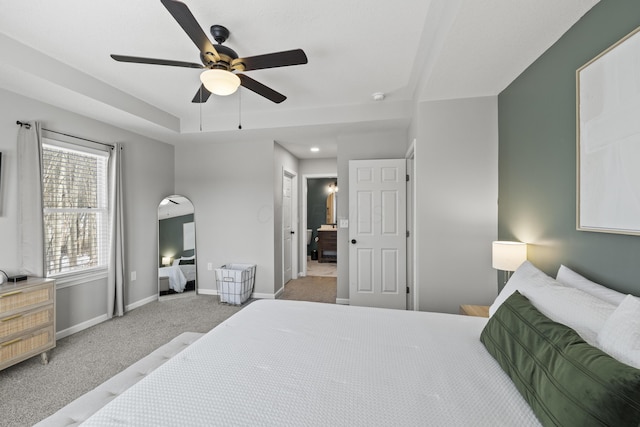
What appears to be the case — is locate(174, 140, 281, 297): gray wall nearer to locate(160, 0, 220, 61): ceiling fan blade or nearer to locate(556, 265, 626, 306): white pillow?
locate(160, 0, 220, 61): ceiling fan blade

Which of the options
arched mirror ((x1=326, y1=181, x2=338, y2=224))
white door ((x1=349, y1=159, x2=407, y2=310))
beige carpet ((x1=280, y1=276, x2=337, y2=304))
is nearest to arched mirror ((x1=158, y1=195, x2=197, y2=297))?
beige carpet ((x1=280, y1=276, x2=337, y2=304))

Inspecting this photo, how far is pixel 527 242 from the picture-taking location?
2.07 metres

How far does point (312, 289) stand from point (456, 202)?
2.89m

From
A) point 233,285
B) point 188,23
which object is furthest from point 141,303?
point 188,23

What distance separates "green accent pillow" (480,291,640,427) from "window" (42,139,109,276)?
12.2 feet

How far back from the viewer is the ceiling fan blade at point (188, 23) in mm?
1351

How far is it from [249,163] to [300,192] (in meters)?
1.48

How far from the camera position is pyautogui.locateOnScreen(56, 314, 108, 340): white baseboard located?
2823 millimetres

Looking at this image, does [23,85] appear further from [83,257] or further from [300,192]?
[300,192]

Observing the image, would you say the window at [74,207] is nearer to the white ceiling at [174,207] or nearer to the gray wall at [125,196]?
the gray wall at [125,196]

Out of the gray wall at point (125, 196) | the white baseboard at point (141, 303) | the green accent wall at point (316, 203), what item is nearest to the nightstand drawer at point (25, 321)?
the gray wall at point (125, 196)

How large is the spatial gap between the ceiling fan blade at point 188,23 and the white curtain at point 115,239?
238 cm

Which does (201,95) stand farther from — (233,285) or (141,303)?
(141,303)

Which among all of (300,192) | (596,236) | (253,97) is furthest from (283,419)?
(300,192)
